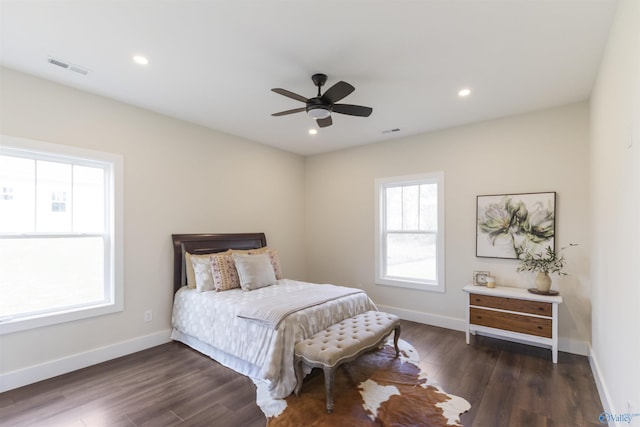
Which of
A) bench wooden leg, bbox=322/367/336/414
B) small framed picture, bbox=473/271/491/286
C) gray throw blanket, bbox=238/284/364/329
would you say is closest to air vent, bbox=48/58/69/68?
gray throw blanket, bbox=238/284/364/329

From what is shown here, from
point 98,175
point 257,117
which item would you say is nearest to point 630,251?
point 257,117

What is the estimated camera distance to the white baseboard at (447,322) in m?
3.35

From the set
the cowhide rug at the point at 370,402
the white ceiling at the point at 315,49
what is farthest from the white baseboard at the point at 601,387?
the white ceiling at the point at 315,49

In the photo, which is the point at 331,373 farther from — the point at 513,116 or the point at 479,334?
the point at 513,116

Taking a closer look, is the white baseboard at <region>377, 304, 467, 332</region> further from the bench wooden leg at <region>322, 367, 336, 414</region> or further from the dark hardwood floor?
the bench wooden leg at <region>322, 367, 336, 414</region>

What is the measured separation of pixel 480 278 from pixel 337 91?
3.01 metres

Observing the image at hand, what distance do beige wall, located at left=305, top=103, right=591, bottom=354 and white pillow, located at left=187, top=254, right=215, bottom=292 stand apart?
2.36m

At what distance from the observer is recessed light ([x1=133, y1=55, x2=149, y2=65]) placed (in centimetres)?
254

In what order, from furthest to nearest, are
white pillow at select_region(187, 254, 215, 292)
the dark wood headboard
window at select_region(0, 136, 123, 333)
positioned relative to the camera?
the dark wood headboard, white pillow at select_region(187, 254, 215, 292), window at select_region(0, 136, 123, 333)

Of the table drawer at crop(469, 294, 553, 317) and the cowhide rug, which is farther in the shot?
the table drawer at crop(469, 294, 553, 317)

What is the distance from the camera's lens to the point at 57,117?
9.79 ft

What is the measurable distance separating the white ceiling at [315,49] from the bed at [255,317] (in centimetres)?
201

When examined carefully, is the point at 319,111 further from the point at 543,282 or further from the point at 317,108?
the point at 543,282

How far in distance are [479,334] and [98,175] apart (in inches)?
196
